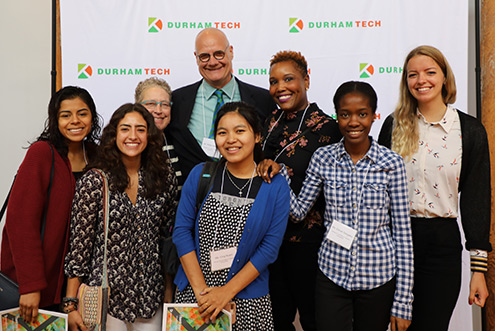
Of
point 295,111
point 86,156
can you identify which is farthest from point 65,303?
point 295,111

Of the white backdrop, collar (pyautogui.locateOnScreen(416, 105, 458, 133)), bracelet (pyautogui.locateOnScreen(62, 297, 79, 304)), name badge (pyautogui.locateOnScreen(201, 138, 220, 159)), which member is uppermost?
the white backdrop

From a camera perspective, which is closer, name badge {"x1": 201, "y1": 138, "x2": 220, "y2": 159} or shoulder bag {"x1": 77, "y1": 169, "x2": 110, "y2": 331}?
shoulder bag {"x1": 77, "y1": 169, "x2": 110, "y2": 331}

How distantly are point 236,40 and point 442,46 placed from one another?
5.49 feet

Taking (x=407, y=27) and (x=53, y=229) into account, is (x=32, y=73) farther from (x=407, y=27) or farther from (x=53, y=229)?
(x=407, y=27)

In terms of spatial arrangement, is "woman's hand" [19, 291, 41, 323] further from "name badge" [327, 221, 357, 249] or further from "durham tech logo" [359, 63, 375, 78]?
"durham tech logo" [359, 63, 375, 78]

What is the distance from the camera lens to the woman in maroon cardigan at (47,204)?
182 centimetres

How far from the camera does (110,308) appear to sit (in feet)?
5.90

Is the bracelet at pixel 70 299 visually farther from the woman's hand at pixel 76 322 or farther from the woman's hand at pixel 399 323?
the woman's hand at pixel 399 323

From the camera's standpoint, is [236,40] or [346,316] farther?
[236,40]

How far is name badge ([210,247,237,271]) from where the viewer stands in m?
1.75

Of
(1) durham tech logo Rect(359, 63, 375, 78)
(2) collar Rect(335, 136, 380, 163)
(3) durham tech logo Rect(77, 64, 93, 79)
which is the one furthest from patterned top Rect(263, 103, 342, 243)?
(3) durham tech logo Rect(77, 64, 93, 79)

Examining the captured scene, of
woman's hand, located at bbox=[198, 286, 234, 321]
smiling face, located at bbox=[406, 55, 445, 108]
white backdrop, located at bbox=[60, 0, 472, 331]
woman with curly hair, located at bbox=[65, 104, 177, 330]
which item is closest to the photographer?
woman's hand, located at bbox=[198, 286, 234, 321]

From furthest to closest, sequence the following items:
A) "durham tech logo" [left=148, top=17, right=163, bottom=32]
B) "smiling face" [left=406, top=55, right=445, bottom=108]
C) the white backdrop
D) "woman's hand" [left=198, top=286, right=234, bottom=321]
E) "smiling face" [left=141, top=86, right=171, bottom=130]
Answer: "durham tech logo" [left=148, top=17, right=163, bottom=32]
the white backdrop
"smiling face" [left=141, top=86, right=171, bottom=130]
"smiling face" [left=406, top=55, right=445, bottom=108]
"woman's hand" [left=198, top=286, right=234, bottom=321]

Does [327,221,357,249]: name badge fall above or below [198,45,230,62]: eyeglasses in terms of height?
below
